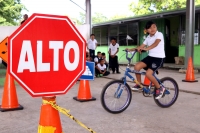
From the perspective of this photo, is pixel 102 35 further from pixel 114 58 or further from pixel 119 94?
pixel 119 94

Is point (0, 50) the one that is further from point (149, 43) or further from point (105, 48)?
point (105, 48)

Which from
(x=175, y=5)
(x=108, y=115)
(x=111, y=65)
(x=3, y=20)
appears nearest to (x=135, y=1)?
(x=175, y=5)

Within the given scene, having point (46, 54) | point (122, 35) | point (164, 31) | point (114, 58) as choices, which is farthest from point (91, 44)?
point (46, 54)

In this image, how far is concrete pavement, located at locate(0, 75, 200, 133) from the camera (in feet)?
12.3

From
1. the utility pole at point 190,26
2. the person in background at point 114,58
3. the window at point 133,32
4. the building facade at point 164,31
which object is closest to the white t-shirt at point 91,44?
the person in background at point 114,58

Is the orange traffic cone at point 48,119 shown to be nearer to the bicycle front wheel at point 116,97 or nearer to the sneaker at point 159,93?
the bicycle front wheel at point 116,97

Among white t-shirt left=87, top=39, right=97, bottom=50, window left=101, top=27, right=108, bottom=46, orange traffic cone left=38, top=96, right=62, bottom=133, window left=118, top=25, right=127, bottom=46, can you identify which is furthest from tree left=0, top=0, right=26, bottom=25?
orange traffic cone left=38, top=96, right=62, bottom=133

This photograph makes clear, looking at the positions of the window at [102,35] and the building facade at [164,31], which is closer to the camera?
the building facade at [164,31]

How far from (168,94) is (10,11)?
23.4m

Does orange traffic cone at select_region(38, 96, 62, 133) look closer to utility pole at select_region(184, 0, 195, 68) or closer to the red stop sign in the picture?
the red stop sign

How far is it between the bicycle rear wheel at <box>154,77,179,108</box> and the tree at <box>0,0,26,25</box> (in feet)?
72.0

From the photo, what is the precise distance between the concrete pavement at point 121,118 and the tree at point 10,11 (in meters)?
21.1

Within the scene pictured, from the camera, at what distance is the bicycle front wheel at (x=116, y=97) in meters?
4.57

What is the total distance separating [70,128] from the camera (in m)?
3.78
